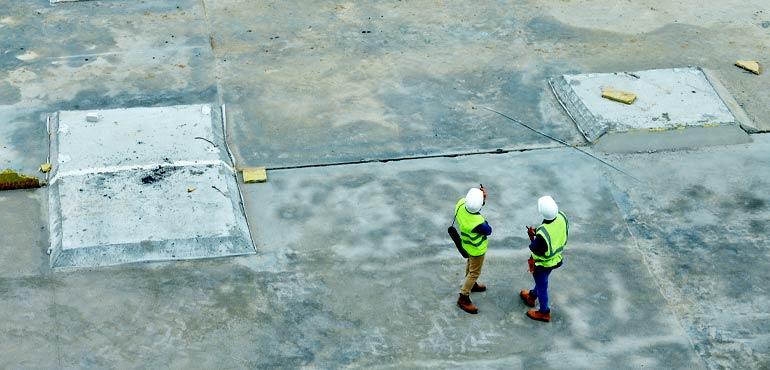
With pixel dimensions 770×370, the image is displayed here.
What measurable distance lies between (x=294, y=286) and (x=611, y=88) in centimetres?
579

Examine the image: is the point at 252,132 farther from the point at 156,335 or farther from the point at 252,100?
the point at 156,335

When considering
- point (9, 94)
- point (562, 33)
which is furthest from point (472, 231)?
point (9, 94)

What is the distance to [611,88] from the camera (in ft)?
42.1

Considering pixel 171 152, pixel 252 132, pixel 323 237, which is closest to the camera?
pixel 323 237

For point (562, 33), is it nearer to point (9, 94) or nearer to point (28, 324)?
point (9, 94)

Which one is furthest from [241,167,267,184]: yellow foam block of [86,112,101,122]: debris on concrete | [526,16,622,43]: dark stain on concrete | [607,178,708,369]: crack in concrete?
[526,16,622,43]: dark stain on concrete

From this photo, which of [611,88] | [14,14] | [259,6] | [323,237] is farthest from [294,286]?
[14,14]

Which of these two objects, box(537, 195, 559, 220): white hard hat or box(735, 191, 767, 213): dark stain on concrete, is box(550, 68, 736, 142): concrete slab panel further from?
box(537, 195, 559, 220): white hard hat

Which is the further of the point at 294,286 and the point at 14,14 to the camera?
the point at 14,14

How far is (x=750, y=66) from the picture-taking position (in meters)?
13.6

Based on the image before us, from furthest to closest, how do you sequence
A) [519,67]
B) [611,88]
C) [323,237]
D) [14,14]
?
[14,14]
[519,67]
[611,88]
[323,237]

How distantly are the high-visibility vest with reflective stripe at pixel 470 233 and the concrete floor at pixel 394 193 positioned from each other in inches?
32.6

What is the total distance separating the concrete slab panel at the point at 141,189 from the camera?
32.1ft

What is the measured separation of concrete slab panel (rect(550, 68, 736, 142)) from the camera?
12.1 meters
